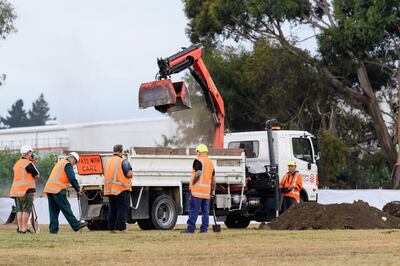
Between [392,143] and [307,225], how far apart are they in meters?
26.6

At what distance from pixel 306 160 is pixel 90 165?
6.77 meters

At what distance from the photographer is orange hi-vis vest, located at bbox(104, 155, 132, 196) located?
21422 millimetres

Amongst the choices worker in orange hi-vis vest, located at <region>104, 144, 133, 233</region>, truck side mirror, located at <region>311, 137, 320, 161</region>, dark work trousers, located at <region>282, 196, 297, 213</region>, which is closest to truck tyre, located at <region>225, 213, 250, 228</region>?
dark work trousers, located at <region>282, 196, 297, 213</region>

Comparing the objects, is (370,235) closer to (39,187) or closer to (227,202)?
(227,202)

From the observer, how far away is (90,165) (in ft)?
78.6

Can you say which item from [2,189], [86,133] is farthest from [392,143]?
[2,189]

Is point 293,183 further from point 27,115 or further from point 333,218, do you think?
point 27,115

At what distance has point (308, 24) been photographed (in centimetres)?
4797

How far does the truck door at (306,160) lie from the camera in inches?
1086

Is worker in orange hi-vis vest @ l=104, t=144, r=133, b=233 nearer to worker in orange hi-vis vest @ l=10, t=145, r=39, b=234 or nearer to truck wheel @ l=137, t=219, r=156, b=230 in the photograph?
worker in orange hi-vis vest @ l=10, t=145, r=39, b=234

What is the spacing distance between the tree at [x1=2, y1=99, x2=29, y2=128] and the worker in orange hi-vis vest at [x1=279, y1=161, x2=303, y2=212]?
10837 cm

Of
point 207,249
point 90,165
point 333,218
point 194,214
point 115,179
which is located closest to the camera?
point 207,249

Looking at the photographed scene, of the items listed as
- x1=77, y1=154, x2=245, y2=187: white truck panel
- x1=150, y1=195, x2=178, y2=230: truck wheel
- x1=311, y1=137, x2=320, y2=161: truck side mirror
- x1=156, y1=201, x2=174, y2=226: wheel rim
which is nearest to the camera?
x1=77, y1=154, x2=245, y2=187: white truck panel

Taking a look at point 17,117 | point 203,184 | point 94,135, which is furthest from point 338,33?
point 17,117
